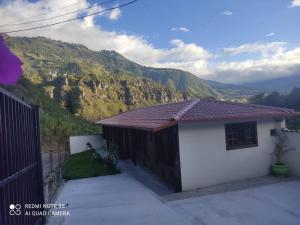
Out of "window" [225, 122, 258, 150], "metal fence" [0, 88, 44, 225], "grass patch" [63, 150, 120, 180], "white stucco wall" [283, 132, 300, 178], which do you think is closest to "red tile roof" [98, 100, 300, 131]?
"window" [225, 122, 258, 150]

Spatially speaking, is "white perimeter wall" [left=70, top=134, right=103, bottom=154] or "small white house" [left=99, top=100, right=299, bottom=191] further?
"white perimeter wall" [left=70, top=134, right=103, bottom=154]

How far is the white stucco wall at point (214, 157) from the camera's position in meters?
10.8

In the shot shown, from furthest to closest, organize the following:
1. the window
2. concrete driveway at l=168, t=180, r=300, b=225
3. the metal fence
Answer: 1. the window
2. concrete driveway at l=168, t=180, r=300, b=225
3. the metal fence

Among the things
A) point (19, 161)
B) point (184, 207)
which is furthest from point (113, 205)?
point (19, 161)

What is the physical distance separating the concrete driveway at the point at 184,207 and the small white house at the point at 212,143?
1233 millimetres

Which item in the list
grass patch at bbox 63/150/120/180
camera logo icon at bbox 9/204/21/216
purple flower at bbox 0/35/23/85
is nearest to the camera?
purple flower at bbox 0/35/23/85

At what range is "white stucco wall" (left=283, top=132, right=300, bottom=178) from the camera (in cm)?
1152

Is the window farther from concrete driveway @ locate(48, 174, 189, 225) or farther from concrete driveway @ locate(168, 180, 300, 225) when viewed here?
concrete driveway @ locate(48, 174, 189, 225)

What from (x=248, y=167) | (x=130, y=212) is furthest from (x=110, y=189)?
(x=248, y=167)

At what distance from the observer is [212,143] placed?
11266 mm

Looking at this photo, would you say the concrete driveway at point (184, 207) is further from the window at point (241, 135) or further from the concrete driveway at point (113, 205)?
the window at point (241, 135)

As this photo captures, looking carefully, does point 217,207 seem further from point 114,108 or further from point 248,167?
point 114,108

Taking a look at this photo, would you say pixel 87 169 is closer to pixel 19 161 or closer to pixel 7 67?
pixel 19 161

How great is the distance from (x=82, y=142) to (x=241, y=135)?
1554cm
